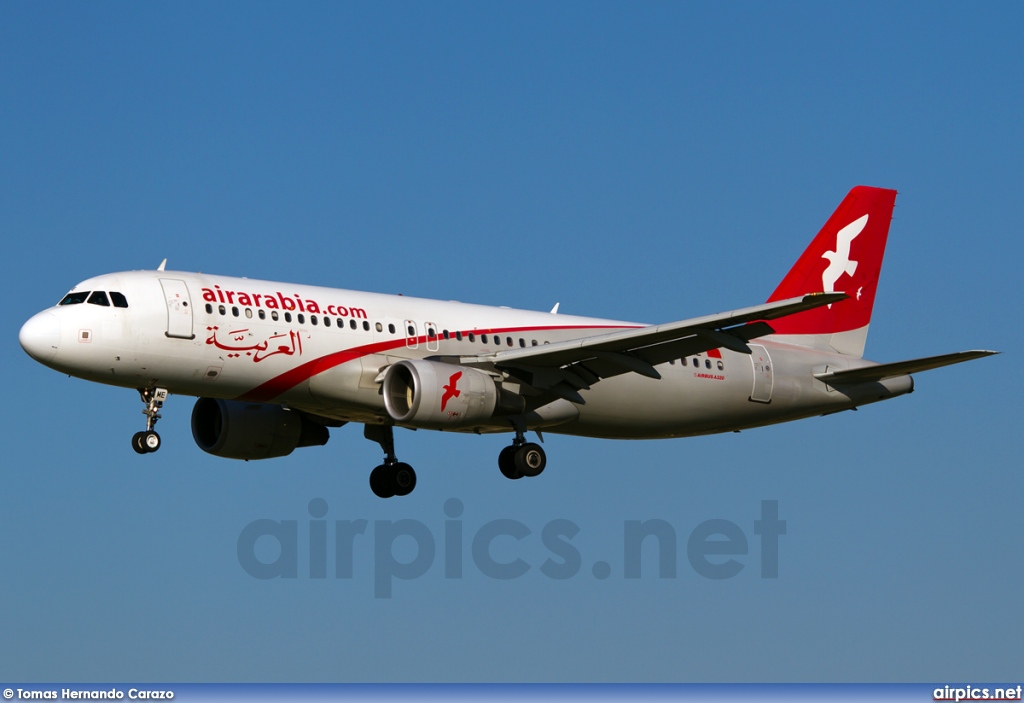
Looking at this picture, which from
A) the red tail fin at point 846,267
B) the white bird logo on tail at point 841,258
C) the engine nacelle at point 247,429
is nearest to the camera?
the engine nacelle at point 247,429

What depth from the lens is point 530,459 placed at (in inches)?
1606

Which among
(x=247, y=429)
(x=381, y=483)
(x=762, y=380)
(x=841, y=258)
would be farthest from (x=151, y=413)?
(x=841, y=258)

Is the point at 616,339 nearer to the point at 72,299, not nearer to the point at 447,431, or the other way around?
the point at 447,431

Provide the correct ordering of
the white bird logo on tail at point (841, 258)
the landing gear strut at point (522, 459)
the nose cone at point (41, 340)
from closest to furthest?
the nose cone at point (41, 340) → the landing gear strut at point (522, 459) → the white bird logo on tail at point (841, 258)

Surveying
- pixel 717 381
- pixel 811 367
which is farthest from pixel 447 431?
pixel 811 367

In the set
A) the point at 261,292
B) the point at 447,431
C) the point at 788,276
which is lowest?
→ the point at 447,431

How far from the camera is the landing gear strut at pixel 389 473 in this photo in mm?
43688

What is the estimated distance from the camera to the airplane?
3653 centimetres

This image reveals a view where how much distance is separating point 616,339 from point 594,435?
561 centimetres

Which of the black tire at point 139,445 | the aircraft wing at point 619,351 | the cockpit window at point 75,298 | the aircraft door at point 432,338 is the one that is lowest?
the black tire at point 139,445

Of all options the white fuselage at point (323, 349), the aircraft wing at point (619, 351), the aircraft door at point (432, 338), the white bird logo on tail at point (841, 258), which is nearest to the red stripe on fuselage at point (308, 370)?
the white fuselage at point (323, 349)

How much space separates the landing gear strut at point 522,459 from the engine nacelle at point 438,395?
6.60 ft

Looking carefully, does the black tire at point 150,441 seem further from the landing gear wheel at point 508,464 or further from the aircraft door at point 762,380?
the aircraft door at point 762,380

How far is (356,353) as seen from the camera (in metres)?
38.7
